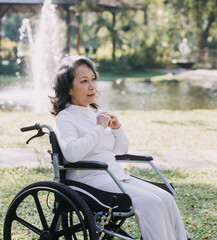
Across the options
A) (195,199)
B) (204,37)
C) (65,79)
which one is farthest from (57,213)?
(204,37)

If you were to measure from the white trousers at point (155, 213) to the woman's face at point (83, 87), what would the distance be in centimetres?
50

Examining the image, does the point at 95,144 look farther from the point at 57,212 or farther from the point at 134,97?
the point at 134,97

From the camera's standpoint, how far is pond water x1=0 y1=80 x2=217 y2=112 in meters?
9.88

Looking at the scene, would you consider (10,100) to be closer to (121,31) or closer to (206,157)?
(206,157)

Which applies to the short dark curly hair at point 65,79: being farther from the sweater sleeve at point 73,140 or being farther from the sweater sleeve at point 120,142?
the sweater sleeve at point 120,142

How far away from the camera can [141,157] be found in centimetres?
267

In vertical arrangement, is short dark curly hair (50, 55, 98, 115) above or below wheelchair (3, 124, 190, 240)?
above

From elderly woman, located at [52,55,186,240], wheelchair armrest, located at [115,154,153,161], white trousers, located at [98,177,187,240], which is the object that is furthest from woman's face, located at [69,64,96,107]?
white trousers, located at [98,177,187,240]

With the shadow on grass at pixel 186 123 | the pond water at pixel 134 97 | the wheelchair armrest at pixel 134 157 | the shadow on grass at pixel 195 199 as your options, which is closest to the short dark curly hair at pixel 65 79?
the wheelchair armrest at pixel 134 157

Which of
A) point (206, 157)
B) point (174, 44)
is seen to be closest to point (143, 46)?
point (174, 44)

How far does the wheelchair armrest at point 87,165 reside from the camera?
2.26 meters

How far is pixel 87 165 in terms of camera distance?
7.53 ft

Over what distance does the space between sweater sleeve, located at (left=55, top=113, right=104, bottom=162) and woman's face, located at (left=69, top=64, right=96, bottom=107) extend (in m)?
0.19

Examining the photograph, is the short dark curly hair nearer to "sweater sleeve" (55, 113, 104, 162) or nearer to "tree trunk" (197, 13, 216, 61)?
"sweater sleeve" (55, 113, 104, 162)
